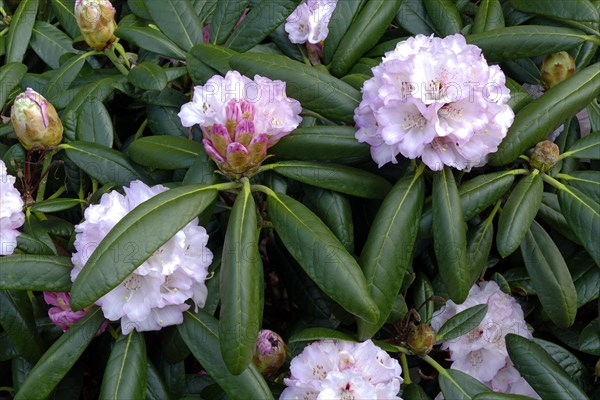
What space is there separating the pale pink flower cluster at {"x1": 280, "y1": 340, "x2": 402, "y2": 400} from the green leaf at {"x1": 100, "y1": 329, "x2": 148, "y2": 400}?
0.21 metres

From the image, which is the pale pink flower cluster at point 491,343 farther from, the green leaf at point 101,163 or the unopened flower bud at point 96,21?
the unopened flower bud at point 96,21

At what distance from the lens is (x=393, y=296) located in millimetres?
1058

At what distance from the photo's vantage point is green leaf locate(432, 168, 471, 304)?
106 cm

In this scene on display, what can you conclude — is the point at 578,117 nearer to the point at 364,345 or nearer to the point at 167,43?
the point at 364,345

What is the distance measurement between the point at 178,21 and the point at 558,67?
2.31 feet

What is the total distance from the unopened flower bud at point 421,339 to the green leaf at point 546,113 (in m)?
0.28

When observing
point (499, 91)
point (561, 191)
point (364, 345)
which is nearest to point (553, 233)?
point (561, 191)

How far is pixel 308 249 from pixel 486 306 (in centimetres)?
34

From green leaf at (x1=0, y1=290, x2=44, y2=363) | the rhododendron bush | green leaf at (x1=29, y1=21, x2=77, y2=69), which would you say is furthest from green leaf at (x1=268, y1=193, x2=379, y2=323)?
green leaf at (x1=29, y1=21, x2=77, y2=69)

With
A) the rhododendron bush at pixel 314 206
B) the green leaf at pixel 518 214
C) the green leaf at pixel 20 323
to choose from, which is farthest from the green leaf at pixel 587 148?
the green leaf at pixel 20 323

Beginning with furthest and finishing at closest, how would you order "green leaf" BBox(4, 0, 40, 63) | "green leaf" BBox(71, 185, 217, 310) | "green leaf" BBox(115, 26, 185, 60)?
1. "green leaf" BBox(4, 0, 40, 63)
2. "green leaf" BBox(115, 26, 185, 60)
3. "green leaf" BBox(71, 185, 217, 310)

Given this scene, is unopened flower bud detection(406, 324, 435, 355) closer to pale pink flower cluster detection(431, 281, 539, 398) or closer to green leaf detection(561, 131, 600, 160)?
pale pink flower cluster detection(431, 281, 539, 398)

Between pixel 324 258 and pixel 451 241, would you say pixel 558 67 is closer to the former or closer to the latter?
pixel 451 241

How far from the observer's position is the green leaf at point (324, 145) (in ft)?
3.67
